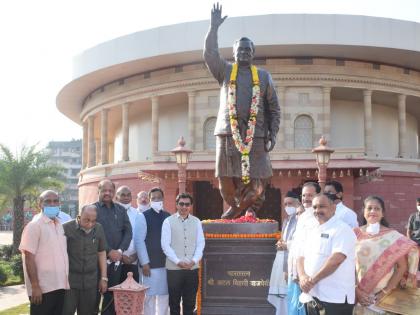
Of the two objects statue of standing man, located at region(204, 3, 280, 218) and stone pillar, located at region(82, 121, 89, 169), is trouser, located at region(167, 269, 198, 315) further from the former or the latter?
stone pillar, located at region(82, 121, 89, 169)

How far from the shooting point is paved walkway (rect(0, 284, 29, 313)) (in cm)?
1320

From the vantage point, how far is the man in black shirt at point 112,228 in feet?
25.7

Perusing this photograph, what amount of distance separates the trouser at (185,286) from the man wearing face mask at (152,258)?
2.24ft

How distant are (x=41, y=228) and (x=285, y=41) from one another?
24331 millimetres

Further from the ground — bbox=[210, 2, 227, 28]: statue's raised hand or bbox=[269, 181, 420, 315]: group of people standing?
bbox=[210, 2, 227, 28]: statue's raised hand

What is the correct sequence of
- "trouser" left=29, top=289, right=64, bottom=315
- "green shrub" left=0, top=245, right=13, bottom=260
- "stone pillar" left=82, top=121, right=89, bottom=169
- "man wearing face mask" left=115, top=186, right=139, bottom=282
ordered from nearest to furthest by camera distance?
1. "trouser" left=29, top=289, right=64, bottom=315
2. "man wearing face mask" left=115, top=186, right=139, bottom=282
3. "green shrub" left=0, top=245, right=13, bottom=260
4. "stone pillar" left=82, top=121, right=89, bottom=169

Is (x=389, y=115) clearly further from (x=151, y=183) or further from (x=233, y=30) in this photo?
(x=151, y=183)

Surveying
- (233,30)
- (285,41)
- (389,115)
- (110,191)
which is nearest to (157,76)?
(233,30)

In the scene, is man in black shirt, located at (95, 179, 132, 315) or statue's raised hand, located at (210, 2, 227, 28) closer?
statue's raised hand, located at (210, 2, 227, 28)

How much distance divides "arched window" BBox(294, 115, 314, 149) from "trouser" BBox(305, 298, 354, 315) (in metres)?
26.8

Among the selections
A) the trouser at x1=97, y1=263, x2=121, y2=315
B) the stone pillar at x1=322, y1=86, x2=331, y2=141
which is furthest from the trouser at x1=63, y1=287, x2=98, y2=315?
the stone pillar at x1=322, y1=86, x2=331, y2=141

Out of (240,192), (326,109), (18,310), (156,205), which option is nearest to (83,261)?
(156,205)

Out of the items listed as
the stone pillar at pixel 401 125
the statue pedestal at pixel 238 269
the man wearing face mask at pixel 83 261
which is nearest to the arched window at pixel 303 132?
the stone pillar at pixel 401 125

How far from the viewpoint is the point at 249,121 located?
7.48m
